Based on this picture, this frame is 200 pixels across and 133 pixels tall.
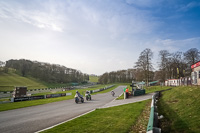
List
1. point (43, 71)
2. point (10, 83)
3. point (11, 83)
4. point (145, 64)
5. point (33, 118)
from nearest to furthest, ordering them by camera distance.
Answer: point (33, 118) → point (145, 64) → point (10, 83) → point (11, 83) → point (43, 71)

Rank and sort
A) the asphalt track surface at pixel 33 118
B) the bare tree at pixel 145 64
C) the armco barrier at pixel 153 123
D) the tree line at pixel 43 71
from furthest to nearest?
the tree line at pixel 43 71, the bare tree at pixel 145 64, the asphalt track surface at pixel 33 118, the armco barrier at pixel 153 123

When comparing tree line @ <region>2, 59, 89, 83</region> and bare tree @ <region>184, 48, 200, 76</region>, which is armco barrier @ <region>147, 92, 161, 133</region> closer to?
bare tree @ <region>184, 48, 200, 76</region>

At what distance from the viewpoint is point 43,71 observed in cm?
9369

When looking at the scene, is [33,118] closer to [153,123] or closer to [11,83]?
[153,123]

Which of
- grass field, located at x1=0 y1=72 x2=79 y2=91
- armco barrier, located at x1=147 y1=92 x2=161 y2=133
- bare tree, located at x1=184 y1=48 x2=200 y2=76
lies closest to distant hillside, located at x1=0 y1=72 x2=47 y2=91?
grass field, located at x1=0 y1=72 x2=79 y2=91

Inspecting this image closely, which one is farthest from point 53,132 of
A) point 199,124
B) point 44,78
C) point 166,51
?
point 44,78

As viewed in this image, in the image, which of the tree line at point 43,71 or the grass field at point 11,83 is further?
the tree line at point 43,71

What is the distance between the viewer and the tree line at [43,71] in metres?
92.7

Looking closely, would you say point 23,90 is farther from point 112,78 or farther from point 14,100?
point 112,78

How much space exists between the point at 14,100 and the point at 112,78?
9633 cm

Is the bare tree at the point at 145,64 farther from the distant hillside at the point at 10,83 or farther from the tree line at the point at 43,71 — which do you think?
the tree line at the point at 43,71

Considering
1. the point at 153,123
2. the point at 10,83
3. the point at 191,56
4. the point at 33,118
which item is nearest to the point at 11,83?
the point at 10,83

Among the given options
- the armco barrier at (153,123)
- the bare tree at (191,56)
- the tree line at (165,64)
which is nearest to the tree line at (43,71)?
the tree line at (165,64)

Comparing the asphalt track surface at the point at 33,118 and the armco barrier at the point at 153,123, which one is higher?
the armco barrier at the point at 153,123
